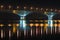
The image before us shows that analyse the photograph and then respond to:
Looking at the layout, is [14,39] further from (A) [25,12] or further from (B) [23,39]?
(A) [25,12]

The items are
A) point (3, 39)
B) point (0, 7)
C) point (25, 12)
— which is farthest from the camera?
point (0, 7)

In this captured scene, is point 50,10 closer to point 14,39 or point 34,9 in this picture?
point 34,9

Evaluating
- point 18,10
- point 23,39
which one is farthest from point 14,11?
point 23,39

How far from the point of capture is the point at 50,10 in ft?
299

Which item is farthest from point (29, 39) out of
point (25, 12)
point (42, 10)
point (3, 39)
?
point (42, 10)

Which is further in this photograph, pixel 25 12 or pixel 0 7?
pixel 0 7

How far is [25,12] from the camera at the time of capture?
260 feet

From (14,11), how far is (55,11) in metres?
19.9

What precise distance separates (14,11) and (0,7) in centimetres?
1101

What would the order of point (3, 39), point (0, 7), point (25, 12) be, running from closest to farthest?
point (3, 39) < point (25, 12) < point (0, 7)

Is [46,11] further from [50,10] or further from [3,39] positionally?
[3,39]

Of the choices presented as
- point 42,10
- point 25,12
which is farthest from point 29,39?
point 42,10

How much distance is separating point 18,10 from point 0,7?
10304 mm

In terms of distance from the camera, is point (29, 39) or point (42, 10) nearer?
point (29, 39)
